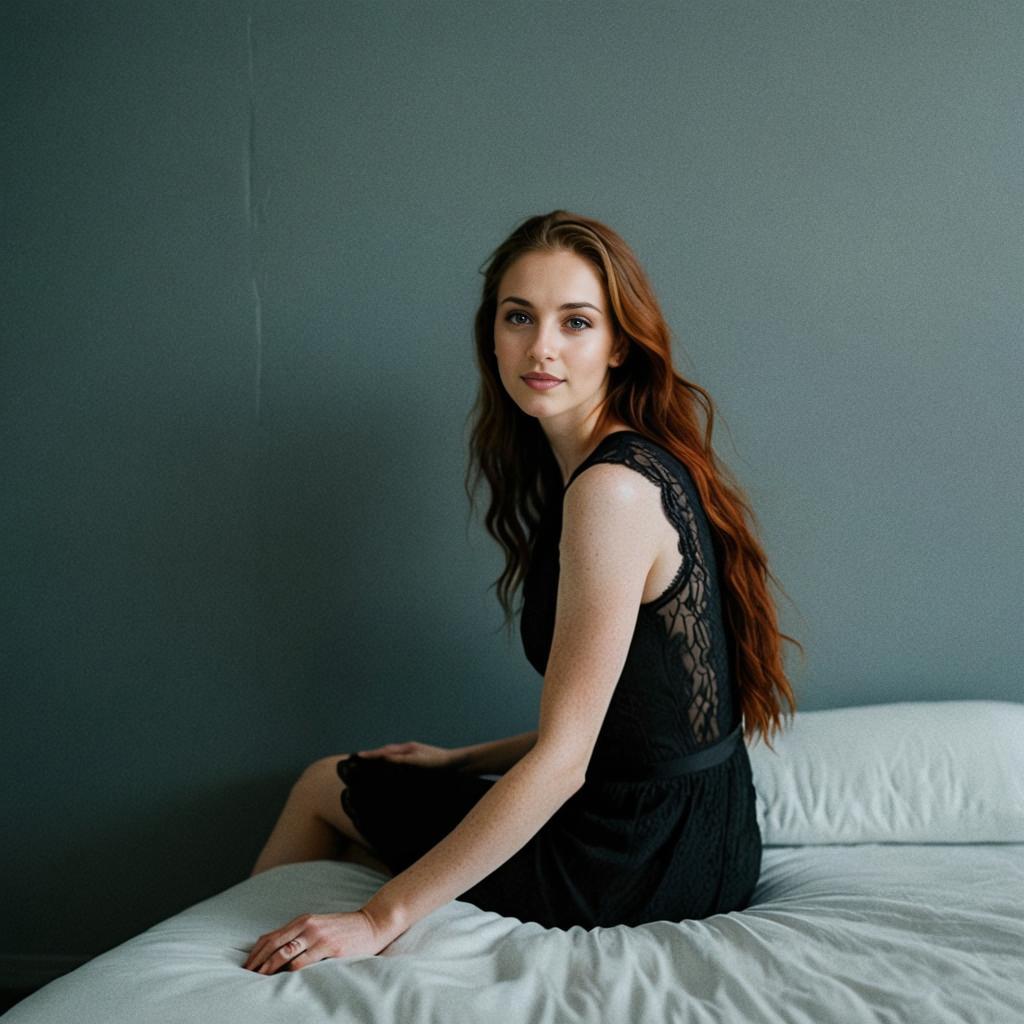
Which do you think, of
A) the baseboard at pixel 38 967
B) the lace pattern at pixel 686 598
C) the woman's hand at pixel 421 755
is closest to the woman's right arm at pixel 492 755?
the woman's hand at pixel 421 755

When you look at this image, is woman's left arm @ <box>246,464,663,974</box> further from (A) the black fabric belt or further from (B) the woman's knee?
(B) the woman's knee

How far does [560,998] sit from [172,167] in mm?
1551

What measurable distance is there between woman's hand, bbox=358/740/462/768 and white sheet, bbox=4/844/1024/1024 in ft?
1.15

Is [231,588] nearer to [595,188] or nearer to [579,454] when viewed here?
[579,454]

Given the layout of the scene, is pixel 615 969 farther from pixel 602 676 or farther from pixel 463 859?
pixel 602 676

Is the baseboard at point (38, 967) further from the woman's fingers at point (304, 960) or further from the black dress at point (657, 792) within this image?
the woman's fingers at point (304, 960)

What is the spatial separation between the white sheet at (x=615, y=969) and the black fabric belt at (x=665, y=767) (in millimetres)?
190

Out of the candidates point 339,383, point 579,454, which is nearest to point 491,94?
point 339,383

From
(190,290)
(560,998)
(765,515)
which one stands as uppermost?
(190,290)

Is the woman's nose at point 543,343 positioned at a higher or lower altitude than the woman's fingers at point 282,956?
higher

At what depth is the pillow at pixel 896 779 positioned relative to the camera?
5.19ft

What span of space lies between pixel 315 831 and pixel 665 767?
62 centimetres

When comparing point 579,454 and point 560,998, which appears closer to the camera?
point 560,998

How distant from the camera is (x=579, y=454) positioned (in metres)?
1.58
